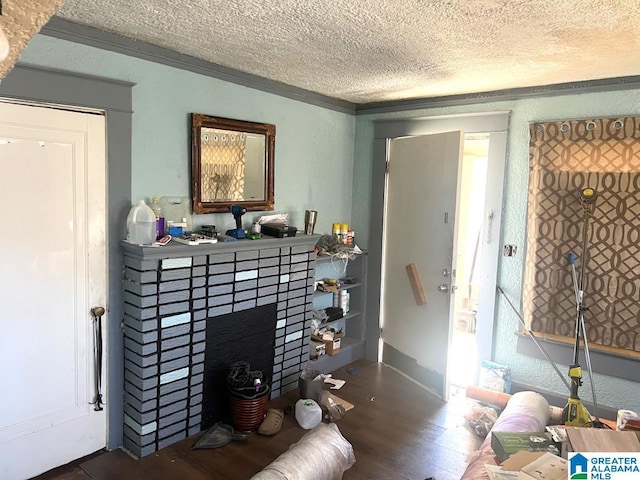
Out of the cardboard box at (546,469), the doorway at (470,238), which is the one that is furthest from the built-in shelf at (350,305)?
the cardboard box at (546,469)

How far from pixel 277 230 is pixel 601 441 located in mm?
1989

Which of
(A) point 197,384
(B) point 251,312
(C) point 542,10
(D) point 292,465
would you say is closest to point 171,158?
(B) point 251,312

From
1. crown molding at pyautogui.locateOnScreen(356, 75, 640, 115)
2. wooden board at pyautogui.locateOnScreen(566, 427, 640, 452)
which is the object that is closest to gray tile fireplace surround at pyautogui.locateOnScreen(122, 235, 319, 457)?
crown molding at pyautogui.locateOnScreen(356, 75, 640, 115)

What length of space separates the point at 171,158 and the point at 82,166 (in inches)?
18.5

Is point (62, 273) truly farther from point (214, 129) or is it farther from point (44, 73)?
point (214, 129)

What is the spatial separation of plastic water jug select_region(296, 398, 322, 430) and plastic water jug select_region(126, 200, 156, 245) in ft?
4.32

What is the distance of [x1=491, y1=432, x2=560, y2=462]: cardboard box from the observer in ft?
5.98

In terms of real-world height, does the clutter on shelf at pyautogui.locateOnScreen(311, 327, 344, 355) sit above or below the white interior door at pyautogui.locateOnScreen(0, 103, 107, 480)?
below

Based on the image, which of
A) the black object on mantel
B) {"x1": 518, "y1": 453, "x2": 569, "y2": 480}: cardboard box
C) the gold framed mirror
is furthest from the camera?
the black object on mantel

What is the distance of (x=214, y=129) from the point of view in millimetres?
2777

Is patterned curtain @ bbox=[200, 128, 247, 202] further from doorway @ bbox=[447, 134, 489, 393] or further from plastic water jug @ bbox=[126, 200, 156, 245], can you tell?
doorway @ bbox=[447, 134, 489, 393]

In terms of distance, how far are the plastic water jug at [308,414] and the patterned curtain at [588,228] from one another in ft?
5.13

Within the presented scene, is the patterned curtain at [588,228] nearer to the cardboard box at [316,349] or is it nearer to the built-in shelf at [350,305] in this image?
the built-in shelf at [350,305]

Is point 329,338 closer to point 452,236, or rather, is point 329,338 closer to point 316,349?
point 316,349
